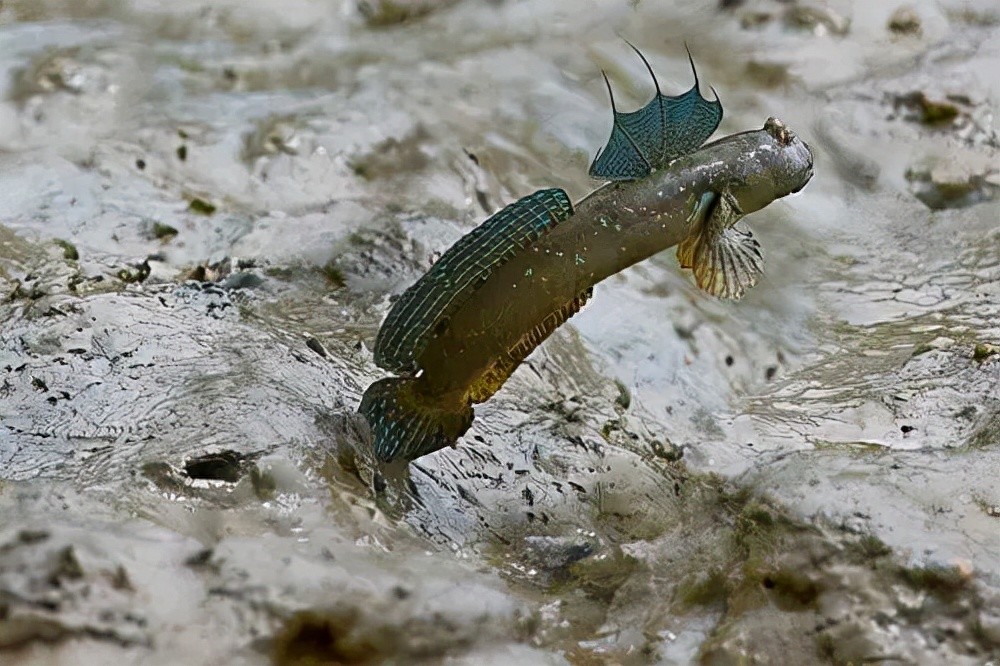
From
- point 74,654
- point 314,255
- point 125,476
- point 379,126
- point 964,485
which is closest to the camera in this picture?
point 74,654

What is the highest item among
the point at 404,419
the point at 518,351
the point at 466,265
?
the point at 466,265

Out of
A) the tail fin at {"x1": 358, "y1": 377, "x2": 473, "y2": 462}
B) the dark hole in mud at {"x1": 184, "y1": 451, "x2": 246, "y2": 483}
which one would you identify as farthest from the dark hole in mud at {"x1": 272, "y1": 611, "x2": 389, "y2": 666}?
the tail fin at {"x1": 358, "y1": 377, "x2": 473, "y2": 462}

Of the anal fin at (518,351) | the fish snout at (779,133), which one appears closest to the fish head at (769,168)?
the fish snout at (779,133)

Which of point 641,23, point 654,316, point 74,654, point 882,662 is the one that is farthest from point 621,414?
point 641,23

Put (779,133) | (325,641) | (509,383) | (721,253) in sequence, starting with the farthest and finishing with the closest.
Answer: (509,383)
(779,133)
(721,253)
(325,641)

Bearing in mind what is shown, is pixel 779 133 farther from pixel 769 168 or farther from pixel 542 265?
pixel 542 265

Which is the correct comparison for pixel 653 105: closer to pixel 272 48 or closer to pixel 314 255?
pixel 314 255

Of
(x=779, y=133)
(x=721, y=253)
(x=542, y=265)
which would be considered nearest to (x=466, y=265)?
(x=542, y=265)
